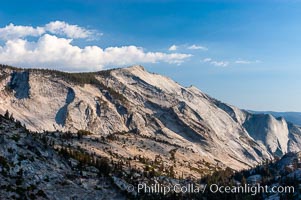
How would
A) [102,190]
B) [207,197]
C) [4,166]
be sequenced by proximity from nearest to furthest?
[4,166]
[102,190]
[207,197]

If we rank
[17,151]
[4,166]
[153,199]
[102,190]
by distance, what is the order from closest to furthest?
1. [4,166]
2. [17,151]
3. [102,190]
4. [153,199]

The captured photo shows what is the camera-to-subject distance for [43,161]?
116312 mm

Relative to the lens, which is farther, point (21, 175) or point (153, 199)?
point (153, 199)

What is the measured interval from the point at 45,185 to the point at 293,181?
5371 inches

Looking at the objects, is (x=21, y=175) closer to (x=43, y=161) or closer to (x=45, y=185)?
(x=45, y=185)

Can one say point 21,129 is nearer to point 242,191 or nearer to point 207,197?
point 207,197

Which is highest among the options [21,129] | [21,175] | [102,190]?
[21,129]

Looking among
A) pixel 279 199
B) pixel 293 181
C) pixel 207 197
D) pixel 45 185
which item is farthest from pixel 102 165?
pixel 293 181

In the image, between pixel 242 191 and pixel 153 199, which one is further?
pixel 242 191

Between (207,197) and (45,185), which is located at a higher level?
(45,185)

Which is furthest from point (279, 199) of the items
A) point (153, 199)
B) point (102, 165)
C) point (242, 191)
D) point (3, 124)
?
point (3, 124)

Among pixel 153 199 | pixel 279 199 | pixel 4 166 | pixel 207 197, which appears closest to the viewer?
pixel 4 166

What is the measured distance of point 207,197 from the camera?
186625mm

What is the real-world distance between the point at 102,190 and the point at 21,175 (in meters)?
30.2
